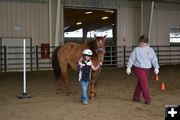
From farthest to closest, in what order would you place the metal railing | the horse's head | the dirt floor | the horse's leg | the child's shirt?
1. the metal railing
2. the horse's leg
3. the horse's head
4. the child's shirt
5. the dirt floor

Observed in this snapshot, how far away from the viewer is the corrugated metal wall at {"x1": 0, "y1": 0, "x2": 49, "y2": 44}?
19672mm

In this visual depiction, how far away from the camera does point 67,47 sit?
966 cm

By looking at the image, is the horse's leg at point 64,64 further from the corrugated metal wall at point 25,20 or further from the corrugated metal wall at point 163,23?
the corrugated metal wall at point 163,23

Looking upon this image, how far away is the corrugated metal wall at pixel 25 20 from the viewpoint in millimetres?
19672

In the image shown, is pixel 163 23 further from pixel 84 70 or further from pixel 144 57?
pixel 84 70

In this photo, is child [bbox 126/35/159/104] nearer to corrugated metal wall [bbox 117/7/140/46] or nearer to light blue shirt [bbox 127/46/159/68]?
light blue shirt [bbox 127/46/159/68]

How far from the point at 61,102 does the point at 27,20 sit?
1280 centimetres

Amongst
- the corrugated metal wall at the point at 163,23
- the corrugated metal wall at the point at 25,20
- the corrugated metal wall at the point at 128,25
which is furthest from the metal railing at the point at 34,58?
the corrugated metal wall at the point at 163,23

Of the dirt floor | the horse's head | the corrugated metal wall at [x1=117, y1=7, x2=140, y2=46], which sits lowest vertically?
the dirt floor

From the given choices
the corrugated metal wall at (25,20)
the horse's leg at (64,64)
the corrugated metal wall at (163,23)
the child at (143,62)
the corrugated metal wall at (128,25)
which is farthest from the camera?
the corrugated metal wall at (163,23)

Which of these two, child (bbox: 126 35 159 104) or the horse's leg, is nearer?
child (bbox: 126 35 159 104)

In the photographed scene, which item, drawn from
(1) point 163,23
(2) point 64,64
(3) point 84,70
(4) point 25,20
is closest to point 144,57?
(3) point 84,70

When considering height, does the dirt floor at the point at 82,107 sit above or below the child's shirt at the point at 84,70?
below

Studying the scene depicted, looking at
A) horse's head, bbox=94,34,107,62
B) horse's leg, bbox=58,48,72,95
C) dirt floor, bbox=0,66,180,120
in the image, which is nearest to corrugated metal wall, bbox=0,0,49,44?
dirt floor, bbox=0,66,180,120
